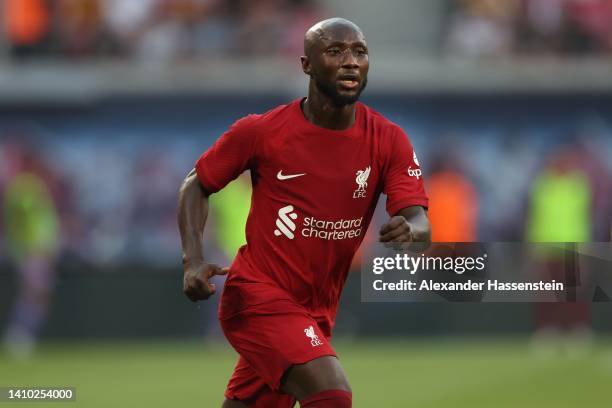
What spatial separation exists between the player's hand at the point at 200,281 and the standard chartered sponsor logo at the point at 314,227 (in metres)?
0.52

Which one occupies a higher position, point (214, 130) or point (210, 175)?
point (214, 130)

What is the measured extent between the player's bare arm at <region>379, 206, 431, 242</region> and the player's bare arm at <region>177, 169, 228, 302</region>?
0.86 metres

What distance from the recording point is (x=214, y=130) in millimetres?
21203

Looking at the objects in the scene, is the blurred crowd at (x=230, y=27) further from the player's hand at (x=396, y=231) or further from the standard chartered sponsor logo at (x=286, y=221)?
the player's hand at (x=396, y=231)

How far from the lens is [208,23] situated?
21.5 meters

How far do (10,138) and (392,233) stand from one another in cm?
1561

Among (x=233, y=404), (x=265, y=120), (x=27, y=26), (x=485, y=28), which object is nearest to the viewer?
(x=265, y=120)

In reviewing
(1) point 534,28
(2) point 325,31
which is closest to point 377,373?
(1) point 534,28

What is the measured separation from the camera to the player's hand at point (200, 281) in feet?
22.0

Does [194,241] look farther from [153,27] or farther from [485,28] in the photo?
[153,27]

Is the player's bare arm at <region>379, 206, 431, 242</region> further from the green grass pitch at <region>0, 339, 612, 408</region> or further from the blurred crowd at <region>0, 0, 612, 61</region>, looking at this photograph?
the blurred crowd at <region>0, 0, 612, 61</region>

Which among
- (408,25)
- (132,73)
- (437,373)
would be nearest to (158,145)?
(132,73)

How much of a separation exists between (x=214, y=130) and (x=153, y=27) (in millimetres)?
1890

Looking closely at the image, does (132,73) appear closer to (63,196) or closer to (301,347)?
(63,196)
